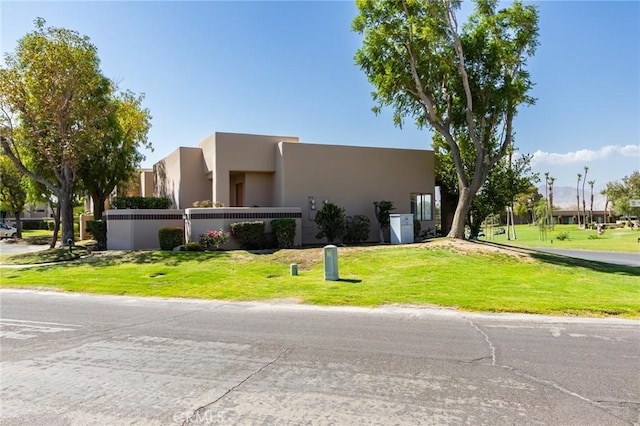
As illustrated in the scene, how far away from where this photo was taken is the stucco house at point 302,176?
2217 centimetres

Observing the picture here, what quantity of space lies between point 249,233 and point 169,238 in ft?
11.7

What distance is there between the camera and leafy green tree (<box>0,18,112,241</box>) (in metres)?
21.3

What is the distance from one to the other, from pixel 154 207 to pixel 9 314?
44.3 ft

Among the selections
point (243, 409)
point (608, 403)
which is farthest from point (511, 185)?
point (243, 409)

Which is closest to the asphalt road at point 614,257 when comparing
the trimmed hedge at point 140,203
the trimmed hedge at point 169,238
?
the trimmed hedge at point 169,238

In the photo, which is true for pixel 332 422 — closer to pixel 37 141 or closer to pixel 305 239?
pixel 305 239

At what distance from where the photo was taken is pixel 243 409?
4297mm

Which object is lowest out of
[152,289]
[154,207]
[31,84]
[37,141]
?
[152,289]

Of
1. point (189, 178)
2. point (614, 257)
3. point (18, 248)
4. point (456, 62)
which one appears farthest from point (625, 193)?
point (18, 248)

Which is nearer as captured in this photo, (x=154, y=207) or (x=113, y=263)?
(x=113, y=263)

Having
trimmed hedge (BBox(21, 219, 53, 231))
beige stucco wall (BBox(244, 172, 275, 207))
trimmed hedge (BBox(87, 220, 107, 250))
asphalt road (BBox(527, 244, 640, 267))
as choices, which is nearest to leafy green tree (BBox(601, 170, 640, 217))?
asphalt road (BBox(527, 244, 640, 267))

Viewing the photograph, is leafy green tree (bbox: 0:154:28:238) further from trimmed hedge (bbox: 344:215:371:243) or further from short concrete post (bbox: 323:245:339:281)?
short concrete post (bbox: 323:245:339:281)

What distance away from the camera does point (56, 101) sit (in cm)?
2200

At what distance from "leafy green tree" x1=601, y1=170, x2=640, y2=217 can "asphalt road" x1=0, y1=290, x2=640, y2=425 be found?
70742mm
